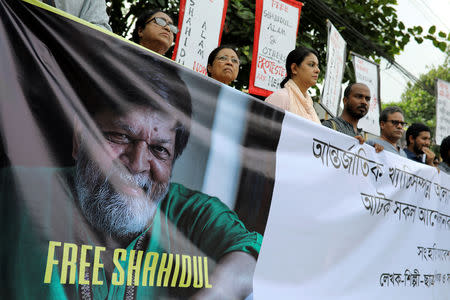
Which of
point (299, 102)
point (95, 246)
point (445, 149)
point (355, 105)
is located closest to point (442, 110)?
point (445, 149)

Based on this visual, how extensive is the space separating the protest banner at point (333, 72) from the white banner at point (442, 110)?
113 inches

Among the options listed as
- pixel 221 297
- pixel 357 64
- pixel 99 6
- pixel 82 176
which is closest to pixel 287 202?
pixel 221 297

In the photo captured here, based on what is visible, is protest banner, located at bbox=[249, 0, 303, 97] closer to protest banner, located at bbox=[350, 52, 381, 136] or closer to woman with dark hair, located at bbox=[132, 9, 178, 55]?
protest banner, located at bbox=[350, 52, 381, 136]

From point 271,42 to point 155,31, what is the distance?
6.60ft

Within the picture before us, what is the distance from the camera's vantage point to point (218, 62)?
3.59 metres

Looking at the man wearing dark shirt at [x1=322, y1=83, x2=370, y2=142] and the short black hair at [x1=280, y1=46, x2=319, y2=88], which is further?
the man wearing dark shirt at [x1=322, y1=83, x2=370, y2=142]

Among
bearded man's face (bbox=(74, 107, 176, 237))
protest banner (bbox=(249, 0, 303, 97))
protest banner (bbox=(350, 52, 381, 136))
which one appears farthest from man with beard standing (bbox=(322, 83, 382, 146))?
protest banner (bbox=(350, 52, 381, 136))

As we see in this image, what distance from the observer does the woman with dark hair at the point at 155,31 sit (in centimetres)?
317

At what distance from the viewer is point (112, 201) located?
72.4 inches

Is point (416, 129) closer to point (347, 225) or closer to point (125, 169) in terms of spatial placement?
point (347, 225)

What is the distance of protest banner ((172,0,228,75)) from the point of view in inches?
163

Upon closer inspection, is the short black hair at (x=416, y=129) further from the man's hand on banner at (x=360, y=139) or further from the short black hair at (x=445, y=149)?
the man's hand on banner at (x=360, y=139)

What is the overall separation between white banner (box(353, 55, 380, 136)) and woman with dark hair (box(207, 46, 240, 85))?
292 cm

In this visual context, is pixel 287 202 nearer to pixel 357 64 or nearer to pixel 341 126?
pixel 341 126
